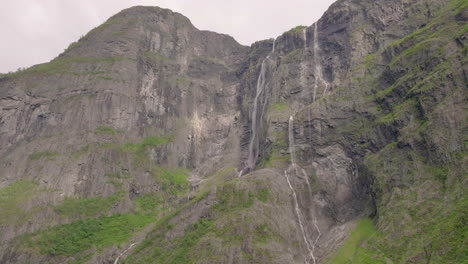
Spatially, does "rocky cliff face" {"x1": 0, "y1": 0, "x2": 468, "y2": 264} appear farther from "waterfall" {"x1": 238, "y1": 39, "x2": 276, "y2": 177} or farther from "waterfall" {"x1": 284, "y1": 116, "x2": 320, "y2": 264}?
"waterfall" {"x1": 238, "y1": 39, "x2": 276, "y2": 177}

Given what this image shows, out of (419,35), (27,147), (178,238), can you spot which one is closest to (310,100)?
(419,35)

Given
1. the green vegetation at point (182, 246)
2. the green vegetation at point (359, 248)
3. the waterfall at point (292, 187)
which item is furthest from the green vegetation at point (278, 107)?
the green vegetation at point (182, 246)

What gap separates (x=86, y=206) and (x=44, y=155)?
1676cm

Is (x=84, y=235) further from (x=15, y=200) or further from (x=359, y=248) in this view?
(x=359, y=248)

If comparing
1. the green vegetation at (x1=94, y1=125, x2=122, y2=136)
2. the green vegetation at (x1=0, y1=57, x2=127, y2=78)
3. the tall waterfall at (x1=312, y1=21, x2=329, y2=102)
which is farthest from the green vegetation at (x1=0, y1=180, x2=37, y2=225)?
the tall waterfall at (x1=312, y1=21, x2=329, y2=102)

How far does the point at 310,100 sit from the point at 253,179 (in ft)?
102

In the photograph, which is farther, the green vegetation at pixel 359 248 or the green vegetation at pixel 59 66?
the green vegetation at pixel 59 66

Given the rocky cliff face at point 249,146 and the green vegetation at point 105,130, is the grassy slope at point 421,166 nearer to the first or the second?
the rocky cliff face at point 249,146

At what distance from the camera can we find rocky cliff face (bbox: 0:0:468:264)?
5709 centimetres

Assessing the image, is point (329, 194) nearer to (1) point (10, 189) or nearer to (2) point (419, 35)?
(2) point (419, 35)

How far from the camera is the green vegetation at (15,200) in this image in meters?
68.1

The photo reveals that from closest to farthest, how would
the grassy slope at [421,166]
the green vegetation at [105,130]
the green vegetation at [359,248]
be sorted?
→ the grassy slope at [421,166]
the green vegetation at [359,248]
the green vegetation at [105,130]

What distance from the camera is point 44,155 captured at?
81.9 meters

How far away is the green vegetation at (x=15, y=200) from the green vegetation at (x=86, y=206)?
19.6 ft
